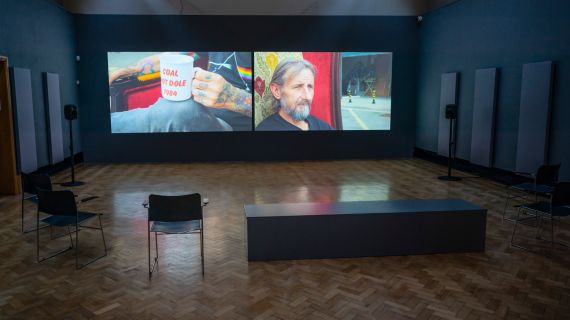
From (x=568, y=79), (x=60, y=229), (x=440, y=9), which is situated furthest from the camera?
(x=440, y=9)

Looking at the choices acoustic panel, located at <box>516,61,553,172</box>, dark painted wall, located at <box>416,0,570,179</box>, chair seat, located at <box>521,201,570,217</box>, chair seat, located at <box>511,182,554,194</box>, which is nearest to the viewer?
chair seat, located at <box>521,201,570,217</box>

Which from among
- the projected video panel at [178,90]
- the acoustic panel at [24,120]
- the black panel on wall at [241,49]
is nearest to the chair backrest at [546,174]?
the black panel on wall at [241,49]

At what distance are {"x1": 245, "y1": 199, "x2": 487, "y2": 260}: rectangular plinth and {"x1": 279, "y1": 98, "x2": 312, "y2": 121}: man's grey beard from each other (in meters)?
6.48

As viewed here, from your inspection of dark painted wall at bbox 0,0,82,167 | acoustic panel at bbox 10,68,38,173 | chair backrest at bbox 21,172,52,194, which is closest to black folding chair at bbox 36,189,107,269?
chair backrest at bbox 21,172,52,194

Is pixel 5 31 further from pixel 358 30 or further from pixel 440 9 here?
pixel 440 9

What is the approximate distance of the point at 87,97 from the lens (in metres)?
10.9

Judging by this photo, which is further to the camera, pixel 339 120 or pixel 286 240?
pixel 339 120

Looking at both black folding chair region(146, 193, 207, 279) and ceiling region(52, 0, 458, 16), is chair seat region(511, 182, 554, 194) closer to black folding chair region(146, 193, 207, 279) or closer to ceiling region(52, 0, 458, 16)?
black folding chair region(146, 193, 207, 279)

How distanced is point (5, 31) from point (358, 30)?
7.49 metres

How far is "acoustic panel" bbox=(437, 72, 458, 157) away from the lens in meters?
9.95

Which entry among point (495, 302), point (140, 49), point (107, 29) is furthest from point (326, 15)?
point (495, 302)

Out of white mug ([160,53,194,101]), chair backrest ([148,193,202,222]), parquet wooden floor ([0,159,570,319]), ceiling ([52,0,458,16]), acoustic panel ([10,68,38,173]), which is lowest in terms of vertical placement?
parquet wooden floor ([0,159,570,319])

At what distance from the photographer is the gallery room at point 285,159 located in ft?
13.3

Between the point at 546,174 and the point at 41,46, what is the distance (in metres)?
9.02
